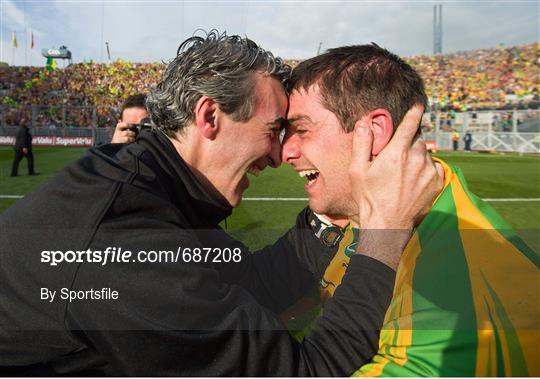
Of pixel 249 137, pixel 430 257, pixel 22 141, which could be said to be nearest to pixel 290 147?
pixel 249 137

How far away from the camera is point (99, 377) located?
1444mm

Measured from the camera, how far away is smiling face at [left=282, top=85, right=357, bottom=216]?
79.8 inches

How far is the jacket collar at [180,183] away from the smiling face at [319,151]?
52cm

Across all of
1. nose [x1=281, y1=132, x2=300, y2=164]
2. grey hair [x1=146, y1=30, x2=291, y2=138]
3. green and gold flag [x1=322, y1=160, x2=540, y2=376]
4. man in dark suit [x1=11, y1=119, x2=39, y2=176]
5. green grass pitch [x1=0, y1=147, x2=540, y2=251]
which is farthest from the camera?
man in dark suit [x1=11, y1=119, x2=39, y2=176]

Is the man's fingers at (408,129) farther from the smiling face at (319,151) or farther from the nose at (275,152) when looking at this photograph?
the nose at (275,152)

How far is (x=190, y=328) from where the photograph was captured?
1289 mm

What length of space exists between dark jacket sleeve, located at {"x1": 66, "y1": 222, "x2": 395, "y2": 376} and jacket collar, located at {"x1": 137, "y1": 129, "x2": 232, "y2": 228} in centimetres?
35

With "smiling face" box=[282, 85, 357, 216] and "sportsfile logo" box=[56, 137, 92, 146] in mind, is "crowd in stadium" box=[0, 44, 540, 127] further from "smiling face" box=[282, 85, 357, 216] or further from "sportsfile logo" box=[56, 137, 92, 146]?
"smiling face" box=[282, 85, 357, 216]

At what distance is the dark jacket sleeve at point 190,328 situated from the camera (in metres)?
1.29

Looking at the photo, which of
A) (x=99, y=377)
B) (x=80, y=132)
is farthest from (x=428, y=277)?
(x=80, y=132)

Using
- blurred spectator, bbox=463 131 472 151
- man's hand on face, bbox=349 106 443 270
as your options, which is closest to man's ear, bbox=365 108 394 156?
man's hand on face, bbox=349 106 443 270

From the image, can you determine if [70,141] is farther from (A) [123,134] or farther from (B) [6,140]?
(A) [123,134]

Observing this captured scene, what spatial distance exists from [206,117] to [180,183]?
37 centimetres

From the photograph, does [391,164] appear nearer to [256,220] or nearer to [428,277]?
[428,277]
